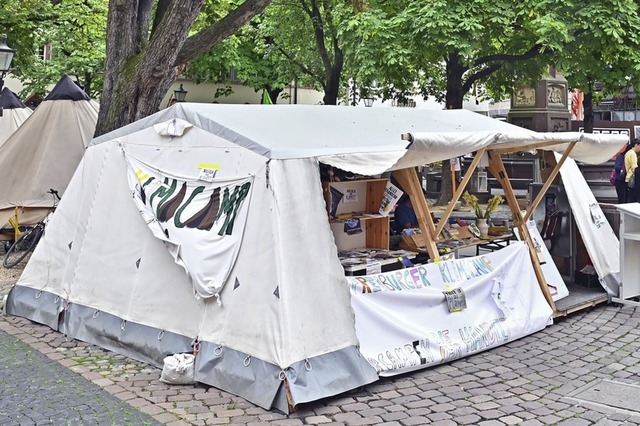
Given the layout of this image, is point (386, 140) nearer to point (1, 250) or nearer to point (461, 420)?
point (461, 420)

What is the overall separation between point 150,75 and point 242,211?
13.0ft

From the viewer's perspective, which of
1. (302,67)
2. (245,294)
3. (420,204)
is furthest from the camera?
(302,67)

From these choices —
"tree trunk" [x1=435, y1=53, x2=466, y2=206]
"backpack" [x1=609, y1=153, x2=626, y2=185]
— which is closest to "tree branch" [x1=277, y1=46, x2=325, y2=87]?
"tree trunk" [x1=435, y1=53, x2=466, y2=206]

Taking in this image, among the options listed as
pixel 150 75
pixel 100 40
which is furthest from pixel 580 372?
pixel 100 40

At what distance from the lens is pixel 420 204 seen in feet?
24.4

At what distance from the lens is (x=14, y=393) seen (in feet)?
19.8

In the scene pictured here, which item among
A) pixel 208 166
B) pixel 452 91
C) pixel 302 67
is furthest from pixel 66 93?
pixel 452 91

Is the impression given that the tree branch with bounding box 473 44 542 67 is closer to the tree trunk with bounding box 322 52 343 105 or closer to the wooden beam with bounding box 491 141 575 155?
the tree trunk with bounding box 322 52 343 105

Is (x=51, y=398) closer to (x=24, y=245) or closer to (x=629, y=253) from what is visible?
(x=629, y=253)

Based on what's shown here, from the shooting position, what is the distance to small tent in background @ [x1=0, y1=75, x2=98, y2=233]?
44.2 ft

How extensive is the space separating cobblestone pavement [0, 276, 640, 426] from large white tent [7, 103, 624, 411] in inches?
6.9

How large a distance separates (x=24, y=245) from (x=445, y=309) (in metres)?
8.18

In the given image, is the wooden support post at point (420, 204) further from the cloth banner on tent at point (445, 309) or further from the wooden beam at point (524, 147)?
the wooden beam at point (524, 147)

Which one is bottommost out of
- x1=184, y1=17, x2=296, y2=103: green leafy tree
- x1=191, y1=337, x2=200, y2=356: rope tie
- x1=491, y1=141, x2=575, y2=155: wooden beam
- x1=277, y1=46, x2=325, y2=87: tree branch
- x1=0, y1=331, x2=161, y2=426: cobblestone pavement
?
x1=0, y1=331, x2=161, y2=426: cobblestone pavement
